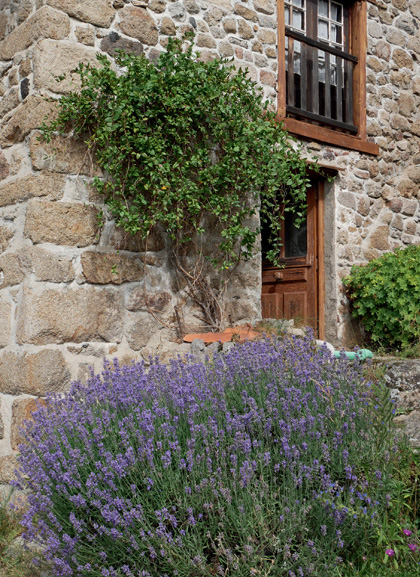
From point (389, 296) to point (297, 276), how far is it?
1.25 meters

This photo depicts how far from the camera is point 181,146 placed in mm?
4562

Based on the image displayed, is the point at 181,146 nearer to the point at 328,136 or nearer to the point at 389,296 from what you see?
the point at 328,136

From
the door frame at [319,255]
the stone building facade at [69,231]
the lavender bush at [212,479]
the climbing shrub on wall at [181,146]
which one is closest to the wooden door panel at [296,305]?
the door frame at [319,255]

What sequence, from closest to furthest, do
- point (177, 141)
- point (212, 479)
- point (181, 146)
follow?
1. point (212, 479)
2. point (177, 141)
3. point (181, 146)

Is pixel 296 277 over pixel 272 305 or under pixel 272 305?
over

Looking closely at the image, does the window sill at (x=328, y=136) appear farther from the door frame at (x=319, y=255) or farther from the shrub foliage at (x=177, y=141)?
the shrub foliage at (x=177, y=141)

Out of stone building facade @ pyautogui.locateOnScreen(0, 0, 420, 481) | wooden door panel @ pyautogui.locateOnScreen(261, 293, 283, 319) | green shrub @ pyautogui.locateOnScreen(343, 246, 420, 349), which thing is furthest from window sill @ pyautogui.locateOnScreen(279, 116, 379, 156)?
wooden door panel @ pyautogui.locateOnScreen(261, 293, 283, 319)

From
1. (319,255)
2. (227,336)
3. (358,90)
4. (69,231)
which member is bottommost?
(227,336)

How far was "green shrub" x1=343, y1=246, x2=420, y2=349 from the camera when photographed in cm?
575

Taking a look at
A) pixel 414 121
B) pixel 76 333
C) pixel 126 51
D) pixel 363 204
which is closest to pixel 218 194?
pixel 126 51

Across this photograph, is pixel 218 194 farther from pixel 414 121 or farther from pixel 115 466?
pixel 414 121

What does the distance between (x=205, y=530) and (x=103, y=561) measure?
0.40 metres

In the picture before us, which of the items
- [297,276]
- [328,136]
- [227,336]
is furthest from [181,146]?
[297,276]

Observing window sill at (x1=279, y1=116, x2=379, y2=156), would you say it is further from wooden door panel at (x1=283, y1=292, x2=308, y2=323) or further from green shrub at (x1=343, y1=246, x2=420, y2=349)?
wooden door panel at (x1=283, y1=292, x2=308, y2=323)
